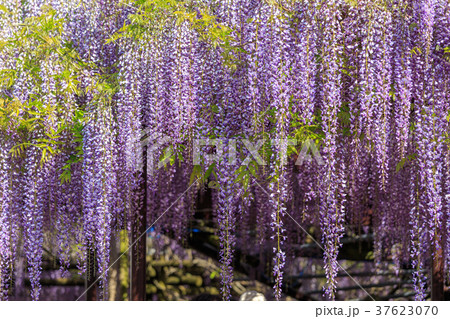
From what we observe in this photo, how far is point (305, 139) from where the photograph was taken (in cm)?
416

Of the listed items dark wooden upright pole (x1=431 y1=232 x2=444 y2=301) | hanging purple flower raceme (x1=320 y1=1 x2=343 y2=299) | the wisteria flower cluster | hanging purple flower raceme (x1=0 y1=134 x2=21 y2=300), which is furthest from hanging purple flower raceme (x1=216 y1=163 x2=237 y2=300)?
dark wooden upright pole (x1=431 y1=232 x2=444 y2=301)

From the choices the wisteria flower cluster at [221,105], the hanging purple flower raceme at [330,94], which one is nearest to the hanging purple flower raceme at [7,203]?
the wisteria flower cluster at [221,105]

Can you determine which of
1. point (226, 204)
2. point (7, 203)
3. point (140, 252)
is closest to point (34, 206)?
point (7, 203)

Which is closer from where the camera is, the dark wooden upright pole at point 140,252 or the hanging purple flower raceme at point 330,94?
the hanging purple flower raceme at point 330,94

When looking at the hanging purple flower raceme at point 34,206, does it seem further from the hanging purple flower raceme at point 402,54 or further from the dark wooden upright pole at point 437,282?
the dark wooden upright pole at point 437,282

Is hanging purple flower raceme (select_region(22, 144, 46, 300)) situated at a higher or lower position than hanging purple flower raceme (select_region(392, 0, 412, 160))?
lower

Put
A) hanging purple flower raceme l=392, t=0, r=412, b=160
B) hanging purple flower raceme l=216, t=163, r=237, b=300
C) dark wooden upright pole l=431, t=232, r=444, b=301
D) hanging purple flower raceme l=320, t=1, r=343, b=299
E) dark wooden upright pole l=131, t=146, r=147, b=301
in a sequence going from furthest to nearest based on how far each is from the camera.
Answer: dark wooden upright pole l=431, t=232, r=444, b=301 → dark wooden upright pole l=131, t=146, r=147, b=301 → hanging purple flower raceme l=216, t=163, r=237, b=300 → hanging purple flower raceme l=392, t=0, r=412, b=160 → hanging purple flower raceme l=320, t=1, r=343, b=299

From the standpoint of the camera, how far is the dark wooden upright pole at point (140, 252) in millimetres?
4861

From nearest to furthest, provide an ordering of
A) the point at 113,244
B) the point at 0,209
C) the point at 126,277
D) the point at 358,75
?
the point at 358,75
the point at 0,209
the point at 113,244
the point at 126,277

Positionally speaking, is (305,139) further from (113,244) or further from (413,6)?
(113,244)

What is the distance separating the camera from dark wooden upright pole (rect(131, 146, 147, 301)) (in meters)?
4.86

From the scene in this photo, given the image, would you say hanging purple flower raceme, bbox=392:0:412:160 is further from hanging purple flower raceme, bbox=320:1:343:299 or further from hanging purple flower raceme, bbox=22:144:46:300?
hanging purple flower raceme, bbox=22:144:46:300
